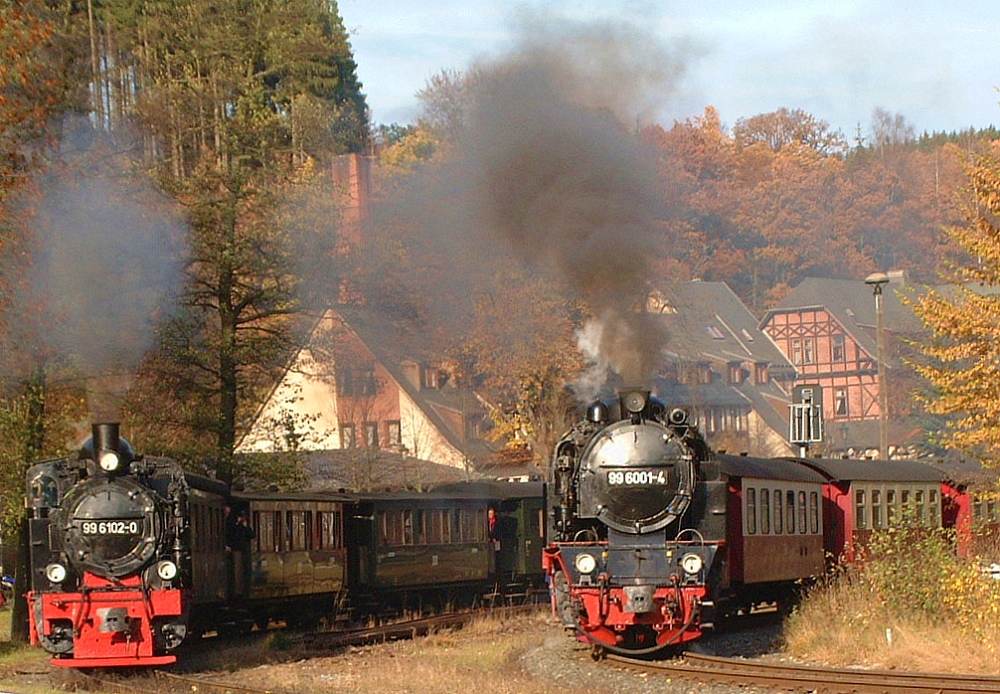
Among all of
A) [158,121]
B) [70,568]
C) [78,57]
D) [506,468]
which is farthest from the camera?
[506,468]

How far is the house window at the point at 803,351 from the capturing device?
74062 mm

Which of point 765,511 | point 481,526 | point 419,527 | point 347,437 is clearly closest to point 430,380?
point 347,437

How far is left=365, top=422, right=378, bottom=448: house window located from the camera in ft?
138

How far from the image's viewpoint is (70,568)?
16.7 metres

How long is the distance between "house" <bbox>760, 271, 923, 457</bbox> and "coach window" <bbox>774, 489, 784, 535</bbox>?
5009 centimetres

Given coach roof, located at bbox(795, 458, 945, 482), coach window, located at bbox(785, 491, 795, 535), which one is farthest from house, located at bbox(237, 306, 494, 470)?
coach window, located at bbox(785, 491, 795, 535)

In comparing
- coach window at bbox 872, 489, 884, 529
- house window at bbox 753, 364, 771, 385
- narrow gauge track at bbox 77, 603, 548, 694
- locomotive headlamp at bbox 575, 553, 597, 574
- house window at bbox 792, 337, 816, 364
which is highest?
house window at bbox 792, 337, 816, 364

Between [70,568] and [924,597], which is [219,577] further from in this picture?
[924,597]

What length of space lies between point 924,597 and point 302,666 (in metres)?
7.75

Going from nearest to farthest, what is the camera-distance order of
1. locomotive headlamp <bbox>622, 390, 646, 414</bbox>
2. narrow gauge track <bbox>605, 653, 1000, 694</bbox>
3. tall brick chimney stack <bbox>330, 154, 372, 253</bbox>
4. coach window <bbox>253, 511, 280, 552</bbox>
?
narrow gauge track <bbox>605, 653, 1000, 694</bbox> → locomotive headlamp <bbox>622, 390, 646, 414</bbox> → coach window <bbox>253, 511, 280, 552</bbox> → tall brick chimney stack <bbox>330, 154, 372, 253</bbox>

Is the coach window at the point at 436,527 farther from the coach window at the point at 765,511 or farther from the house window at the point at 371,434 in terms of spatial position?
the house window at the point at 371,434

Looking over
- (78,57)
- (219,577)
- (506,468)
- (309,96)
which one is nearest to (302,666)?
(219,577)

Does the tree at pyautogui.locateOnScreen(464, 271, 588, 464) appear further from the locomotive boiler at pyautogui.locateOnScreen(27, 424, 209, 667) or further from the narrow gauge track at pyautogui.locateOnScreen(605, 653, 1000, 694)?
the narrow gauge track at pyautogui.locateOnScreen(605, 653, 1000, 694)

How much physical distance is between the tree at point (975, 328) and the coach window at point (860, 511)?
126 inches
